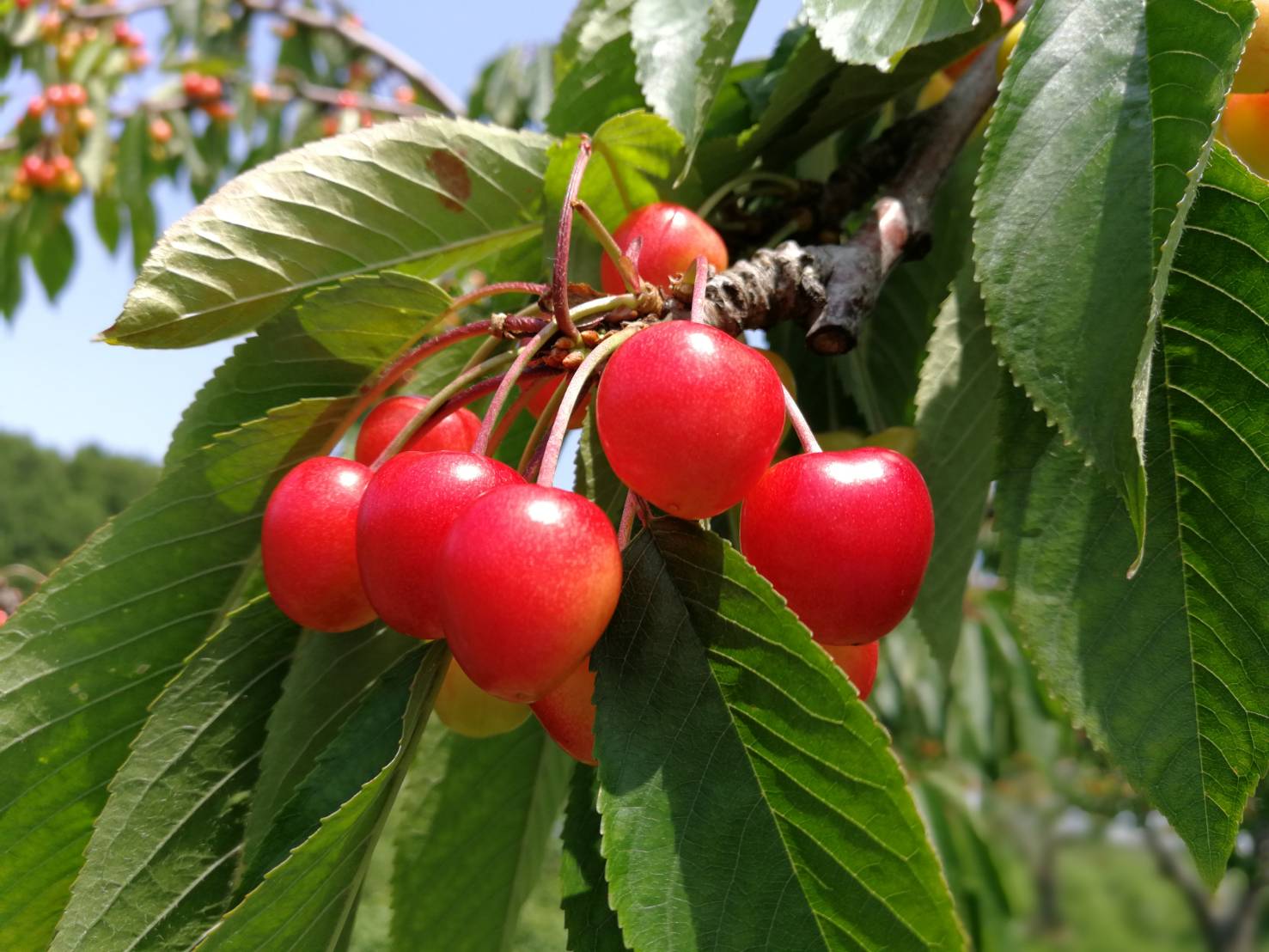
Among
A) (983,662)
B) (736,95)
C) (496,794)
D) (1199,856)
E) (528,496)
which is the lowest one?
(983,662)

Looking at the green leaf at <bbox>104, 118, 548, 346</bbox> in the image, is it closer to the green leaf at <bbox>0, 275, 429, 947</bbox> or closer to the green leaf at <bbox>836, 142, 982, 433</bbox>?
the green leaf at <bbox>0, 275, 429, 947</bbox>

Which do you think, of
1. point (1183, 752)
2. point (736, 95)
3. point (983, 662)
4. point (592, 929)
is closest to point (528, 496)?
point (592, 929)

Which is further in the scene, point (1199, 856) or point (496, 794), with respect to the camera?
point (496, 794)

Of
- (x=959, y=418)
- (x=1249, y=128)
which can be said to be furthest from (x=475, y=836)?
(x=1249, y=128)

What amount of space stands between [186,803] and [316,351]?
378mm

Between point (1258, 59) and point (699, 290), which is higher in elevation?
point (1258, 59)

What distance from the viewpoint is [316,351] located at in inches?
36.1

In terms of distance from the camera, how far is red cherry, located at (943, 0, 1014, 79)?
3.64 feet

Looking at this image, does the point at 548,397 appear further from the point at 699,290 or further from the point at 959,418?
the point at 959,418

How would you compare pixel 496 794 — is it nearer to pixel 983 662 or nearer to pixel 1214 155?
pixel 1214 155

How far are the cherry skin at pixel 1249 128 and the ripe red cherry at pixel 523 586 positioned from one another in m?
0.68

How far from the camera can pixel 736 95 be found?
1.18 metres

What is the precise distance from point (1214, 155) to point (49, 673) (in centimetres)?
95

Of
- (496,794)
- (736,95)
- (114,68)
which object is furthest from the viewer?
(114,68)
